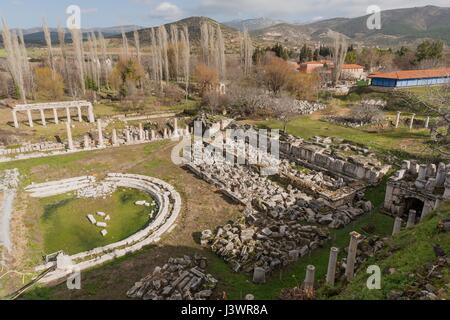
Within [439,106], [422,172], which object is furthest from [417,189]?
[439,106]

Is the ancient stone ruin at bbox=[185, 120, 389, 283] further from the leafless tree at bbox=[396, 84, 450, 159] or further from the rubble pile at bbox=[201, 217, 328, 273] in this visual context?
the leafless tree at bbox=[396, 84, 450, 159]

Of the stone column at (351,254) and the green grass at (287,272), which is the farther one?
the green grass at (287,272)

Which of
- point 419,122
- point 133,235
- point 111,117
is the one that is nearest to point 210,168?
point 133,235

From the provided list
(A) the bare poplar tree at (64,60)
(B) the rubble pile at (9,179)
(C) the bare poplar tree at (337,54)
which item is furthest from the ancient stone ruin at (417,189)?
(A) the bare poplar tree at (64,60)

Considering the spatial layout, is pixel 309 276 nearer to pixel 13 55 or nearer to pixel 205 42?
pixel 13 55

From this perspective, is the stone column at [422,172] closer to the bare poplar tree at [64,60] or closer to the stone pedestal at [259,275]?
the stone pedestal at [259,275]

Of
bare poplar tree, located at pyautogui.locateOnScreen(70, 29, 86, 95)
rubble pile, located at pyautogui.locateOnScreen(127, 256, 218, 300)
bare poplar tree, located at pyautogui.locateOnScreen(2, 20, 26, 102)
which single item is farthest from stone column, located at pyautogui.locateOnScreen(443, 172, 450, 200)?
bare poplar tree, located at pyautogui.locateOnScreen(70, 29, 86, 95)
